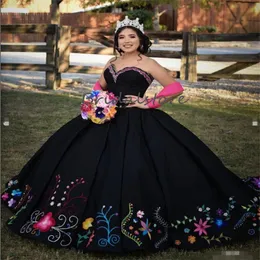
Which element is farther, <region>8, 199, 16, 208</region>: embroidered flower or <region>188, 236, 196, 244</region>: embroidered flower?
<region>8, 199, 16, 208</region>: embroidered flower

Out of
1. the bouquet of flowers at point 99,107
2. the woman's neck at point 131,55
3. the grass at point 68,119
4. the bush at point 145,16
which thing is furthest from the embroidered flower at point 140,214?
the bush at point 145,16

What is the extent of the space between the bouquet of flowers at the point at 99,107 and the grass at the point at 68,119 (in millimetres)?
945

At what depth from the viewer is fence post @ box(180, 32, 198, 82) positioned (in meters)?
12.3

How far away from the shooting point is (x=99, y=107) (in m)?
3.76

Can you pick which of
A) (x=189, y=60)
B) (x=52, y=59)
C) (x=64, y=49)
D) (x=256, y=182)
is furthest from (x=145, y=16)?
(x=256, y=182)

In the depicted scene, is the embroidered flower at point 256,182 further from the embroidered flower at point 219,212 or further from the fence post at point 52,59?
the fence post at point 52,59

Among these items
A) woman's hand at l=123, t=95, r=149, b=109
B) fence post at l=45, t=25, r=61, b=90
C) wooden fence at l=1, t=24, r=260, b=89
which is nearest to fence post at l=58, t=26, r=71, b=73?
wooden fence at l=1, t=24, r=260, b=89

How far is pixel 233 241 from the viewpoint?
12.3ft

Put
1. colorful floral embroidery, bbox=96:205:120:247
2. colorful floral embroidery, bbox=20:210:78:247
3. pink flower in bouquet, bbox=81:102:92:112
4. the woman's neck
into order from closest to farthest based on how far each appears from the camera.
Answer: colorful floral embroidery, bbox=96:205:120:247
colorful floral embroidery, bbox=20:210:78:247
pink flower in bouquet, bbox=81:102:92:112
the woman's neck

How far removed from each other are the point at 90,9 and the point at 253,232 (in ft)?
102

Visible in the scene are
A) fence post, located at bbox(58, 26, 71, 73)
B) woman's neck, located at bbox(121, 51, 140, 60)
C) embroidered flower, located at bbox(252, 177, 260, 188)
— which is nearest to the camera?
woman's neck, located at bbox(121, 51, 140, 60)

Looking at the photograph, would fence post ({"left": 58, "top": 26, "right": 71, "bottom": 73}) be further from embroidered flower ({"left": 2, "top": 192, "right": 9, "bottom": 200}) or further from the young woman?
the young woman

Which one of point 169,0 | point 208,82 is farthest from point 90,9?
point 208,82

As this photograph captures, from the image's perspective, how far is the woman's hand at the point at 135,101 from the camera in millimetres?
3883
